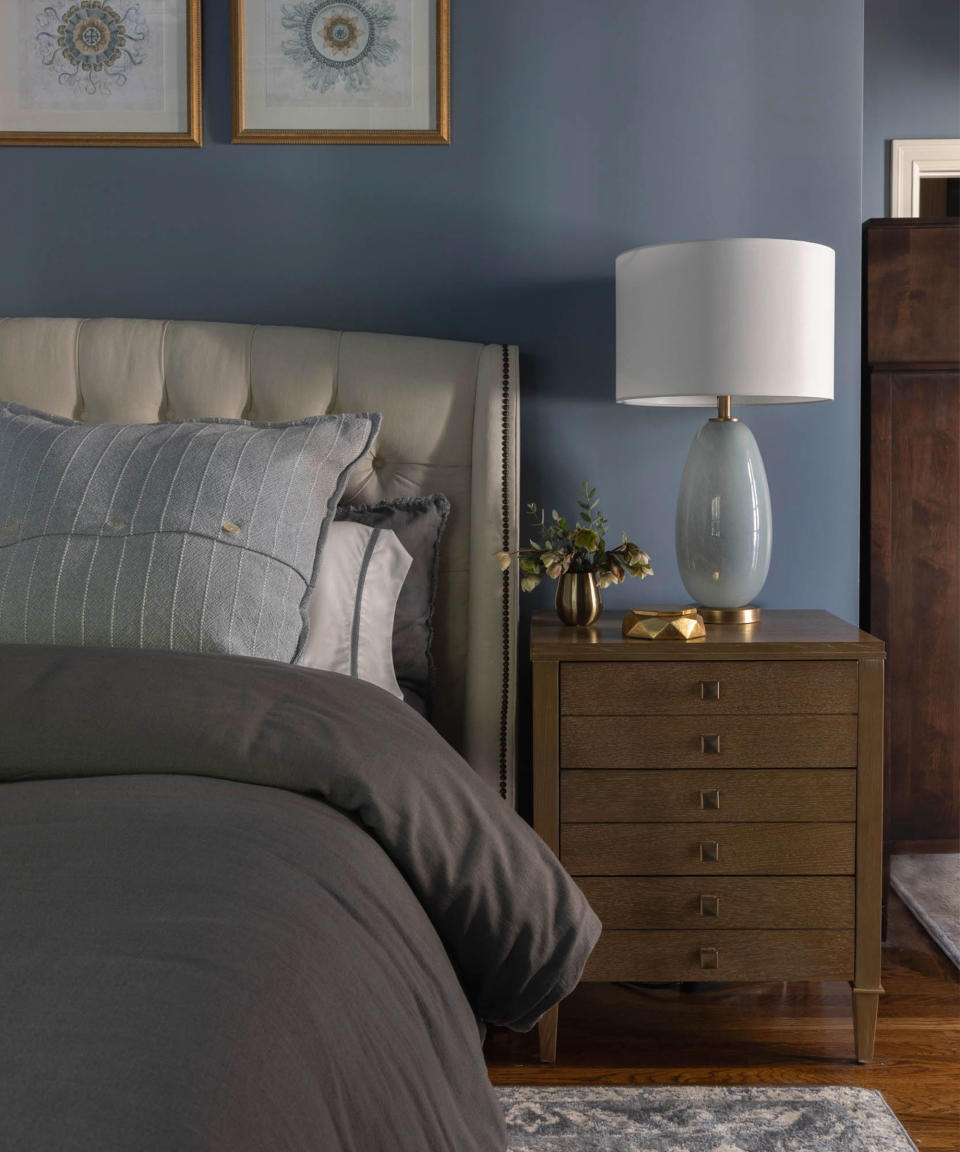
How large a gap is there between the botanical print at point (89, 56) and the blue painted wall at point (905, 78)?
2.42 meters

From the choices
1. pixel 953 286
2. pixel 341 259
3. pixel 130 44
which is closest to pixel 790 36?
pixel 953 286

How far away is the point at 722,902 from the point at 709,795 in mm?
184

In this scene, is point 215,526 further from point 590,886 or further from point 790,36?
point 790,36

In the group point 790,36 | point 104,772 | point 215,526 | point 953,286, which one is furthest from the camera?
point 953,286

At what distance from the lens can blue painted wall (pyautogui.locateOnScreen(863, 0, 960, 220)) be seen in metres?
3.67

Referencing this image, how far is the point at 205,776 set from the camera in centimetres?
117

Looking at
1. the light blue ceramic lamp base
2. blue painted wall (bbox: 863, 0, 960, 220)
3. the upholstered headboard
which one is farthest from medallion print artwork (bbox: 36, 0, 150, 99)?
blue painted wall (bbox: 863, 0, 960, 220)

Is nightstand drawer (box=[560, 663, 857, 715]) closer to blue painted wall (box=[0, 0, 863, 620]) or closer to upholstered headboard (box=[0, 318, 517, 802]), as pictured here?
upholstered headboard (box=[0, 318, 517, 802])

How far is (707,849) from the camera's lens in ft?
6.10

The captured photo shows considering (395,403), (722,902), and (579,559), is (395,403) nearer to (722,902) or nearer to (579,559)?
(579,559)

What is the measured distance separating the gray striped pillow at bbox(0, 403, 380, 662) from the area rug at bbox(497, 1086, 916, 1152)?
→ 823 mm

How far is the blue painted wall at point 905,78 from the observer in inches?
145

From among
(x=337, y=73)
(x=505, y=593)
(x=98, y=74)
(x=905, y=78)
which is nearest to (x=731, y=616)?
(x=505, y=593)

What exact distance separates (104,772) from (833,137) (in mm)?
1896
